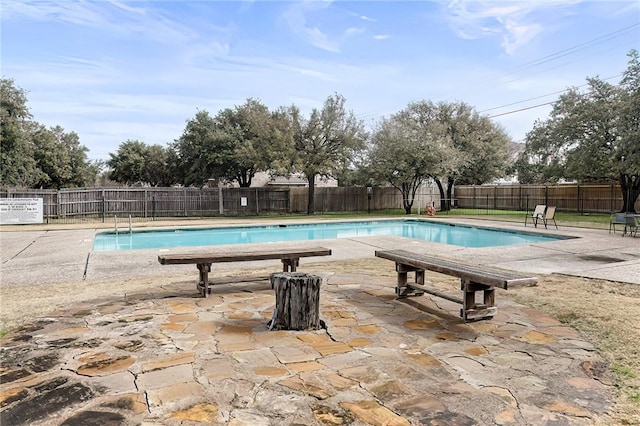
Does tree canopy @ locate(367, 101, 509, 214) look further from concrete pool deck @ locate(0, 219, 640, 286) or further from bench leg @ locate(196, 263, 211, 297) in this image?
bench leg @ locate(196, 263, 211, 297)

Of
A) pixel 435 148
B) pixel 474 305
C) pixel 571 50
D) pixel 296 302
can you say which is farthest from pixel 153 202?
pixel 571 50

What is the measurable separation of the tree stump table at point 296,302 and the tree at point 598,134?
16.9 m

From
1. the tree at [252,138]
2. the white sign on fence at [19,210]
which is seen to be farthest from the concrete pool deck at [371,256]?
the tree at [252,138]

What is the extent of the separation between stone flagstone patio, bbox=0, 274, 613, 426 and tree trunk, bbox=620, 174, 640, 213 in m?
18.9

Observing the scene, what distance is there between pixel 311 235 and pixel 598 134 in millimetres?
14109

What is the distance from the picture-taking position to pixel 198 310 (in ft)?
13.8

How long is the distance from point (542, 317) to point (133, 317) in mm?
4047

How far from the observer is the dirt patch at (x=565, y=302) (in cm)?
277

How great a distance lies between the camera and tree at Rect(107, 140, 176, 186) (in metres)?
33.1

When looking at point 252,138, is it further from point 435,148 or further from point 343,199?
point 435,148

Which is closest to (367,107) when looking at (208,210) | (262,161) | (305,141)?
(305,141)

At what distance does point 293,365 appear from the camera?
2.82 metres

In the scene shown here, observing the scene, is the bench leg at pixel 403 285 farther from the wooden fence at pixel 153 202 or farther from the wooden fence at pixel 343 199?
the wooden fence at pixel 343 199

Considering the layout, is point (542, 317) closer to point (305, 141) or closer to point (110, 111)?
point (305, 141)
